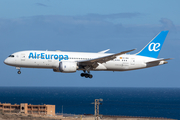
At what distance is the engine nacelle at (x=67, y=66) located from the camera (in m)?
58.5

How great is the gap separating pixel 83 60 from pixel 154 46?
1931 cm

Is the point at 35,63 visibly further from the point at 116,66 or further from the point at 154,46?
the point at 154,46

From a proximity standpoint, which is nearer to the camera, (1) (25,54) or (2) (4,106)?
(1) (25,54)

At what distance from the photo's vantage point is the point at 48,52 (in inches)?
2361

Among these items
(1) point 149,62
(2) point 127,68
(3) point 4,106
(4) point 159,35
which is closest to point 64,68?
(2) point 127,68

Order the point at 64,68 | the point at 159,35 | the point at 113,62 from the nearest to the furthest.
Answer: the point at 64,68
the point at 113,62
the point at 159,35

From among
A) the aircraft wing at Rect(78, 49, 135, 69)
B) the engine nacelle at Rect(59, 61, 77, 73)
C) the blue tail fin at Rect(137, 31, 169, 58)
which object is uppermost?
the blue tail fin at Rect(137, 31, 169, 58)

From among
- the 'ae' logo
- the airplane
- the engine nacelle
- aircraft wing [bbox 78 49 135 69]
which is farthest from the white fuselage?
the 'ae' logo

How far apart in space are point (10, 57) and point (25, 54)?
3.27 m

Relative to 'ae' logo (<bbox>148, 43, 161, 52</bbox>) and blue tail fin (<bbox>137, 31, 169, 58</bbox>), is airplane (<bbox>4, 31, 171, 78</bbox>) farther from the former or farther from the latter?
'ae' logo (<bbox>148, 43, 161, 52</bbox>)

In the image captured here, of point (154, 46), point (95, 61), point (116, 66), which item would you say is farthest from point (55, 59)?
point (154, 46)

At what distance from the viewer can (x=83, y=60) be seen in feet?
202

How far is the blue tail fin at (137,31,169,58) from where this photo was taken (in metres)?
69.5

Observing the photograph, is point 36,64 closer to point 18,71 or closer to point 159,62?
point 18,71
